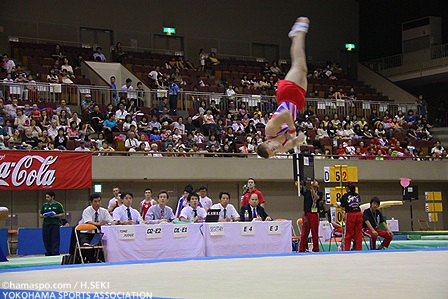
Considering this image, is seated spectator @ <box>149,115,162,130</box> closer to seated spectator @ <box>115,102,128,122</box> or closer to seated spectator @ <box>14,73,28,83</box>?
seated spectator @ <box>115,102,128,122</box>

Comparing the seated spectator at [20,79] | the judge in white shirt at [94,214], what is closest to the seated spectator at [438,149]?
the seated spectator at [20,79]

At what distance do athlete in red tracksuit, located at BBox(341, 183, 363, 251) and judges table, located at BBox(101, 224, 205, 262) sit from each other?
3.14m

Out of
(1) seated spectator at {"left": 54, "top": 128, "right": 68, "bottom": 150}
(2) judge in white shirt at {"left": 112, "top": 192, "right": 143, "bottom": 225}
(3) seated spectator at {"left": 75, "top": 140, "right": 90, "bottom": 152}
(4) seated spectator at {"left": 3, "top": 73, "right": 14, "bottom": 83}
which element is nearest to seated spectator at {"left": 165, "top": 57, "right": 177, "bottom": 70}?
(4) seated spectator at {"left": 3, "top": 73, "right": 14, "bottom": 83}

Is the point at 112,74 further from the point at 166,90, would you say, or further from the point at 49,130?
the point at 49,130

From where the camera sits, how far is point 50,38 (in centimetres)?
2764

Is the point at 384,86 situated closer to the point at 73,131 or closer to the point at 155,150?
the point at 155,150

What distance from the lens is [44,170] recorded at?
18.5 metres

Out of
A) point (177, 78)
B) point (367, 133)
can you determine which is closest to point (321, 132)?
point (367, 133)

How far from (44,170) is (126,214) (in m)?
5.81

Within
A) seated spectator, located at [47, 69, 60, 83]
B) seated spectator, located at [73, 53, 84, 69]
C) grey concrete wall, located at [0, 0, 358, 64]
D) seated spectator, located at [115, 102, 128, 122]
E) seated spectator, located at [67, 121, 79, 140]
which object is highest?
grey concrete wall, located at [0, 0, 358, 64]

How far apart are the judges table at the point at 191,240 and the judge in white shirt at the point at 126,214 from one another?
527 millimetres

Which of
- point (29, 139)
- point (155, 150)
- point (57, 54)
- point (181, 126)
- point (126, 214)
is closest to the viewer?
point (126, 214)

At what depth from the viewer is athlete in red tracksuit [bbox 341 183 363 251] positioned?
1437 cm

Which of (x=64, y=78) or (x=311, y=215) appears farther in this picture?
(x=64, y=78)
